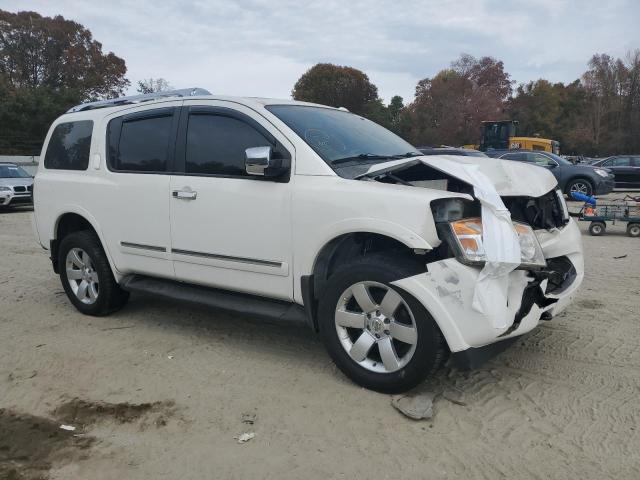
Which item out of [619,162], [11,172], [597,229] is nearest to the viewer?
[597,229]

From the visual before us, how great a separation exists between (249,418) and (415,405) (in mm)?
984

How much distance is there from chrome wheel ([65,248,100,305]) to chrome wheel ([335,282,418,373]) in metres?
2.75

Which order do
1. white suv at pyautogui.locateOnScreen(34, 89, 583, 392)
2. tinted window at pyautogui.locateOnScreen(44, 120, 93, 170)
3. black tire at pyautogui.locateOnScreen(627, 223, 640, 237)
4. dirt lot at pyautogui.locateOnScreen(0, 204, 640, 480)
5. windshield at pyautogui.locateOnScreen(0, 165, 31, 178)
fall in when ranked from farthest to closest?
1. windshield at pyautogui.locateOnScreen(0, 165, 31, 178)
2. black tire at pyautogui.locateOnScreen(627, 223, 640, 237)
3. tinted window at pyautogui.locateOnScreen(44, 120, 93, 170)
4. white suv at pyautogui.locateOnScreen(34, 89, 583, 392)
5. dirt lot at pyautogui.locateOnScreen(0, 204, 640, 480)

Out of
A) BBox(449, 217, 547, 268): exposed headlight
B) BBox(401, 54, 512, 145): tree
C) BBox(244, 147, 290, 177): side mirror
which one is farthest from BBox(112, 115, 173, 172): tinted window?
BBox(401, 54, 512, 145): tree

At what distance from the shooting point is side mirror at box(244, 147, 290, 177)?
3504 mm

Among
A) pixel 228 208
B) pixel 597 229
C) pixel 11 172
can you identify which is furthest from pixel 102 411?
pixel 11 172

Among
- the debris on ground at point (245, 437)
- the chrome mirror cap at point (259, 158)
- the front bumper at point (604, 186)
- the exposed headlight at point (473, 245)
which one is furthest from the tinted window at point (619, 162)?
the debris on ground at point (245, 437)

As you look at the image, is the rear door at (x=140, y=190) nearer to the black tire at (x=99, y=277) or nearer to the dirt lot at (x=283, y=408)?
the black tire at (x=99, y=277)

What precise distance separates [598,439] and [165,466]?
2.23m

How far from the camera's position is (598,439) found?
282 cm

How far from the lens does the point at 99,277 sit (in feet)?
16.2

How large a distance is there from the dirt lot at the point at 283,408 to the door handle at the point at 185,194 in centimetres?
119

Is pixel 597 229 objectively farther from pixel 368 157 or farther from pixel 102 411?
pixel 102 411

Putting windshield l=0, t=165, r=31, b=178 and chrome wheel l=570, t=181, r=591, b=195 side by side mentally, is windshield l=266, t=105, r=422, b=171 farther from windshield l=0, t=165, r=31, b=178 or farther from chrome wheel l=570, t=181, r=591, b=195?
windshield l=0, t=165, r=31, b=178
